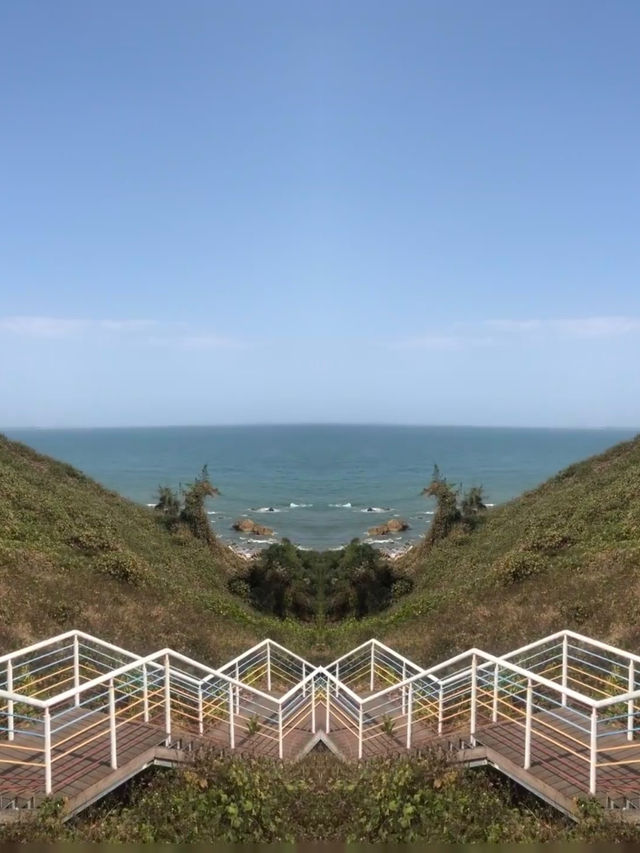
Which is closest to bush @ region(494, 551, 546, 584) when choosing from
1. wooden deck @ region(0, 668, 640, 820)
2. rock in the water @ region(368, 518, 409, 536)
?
wooden deck @ region(0, 668, 640, 820)

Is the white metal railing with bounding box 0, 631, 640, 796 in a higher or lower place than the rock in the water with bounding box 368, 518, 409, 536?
higher

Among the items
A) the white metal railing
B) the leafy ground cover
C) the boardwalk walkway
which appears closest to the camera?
the leafy ground cover

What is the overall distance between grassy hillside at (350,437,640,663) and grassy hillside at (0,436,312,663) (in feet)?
15.4

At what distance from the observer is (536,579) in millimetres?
19594

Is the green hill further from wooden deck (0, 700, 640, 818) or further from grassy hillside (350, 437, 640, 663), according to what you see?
wooden deck (0, 700, 640, 818)

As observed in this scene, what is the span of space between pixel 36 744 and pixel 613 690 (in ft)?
31.1

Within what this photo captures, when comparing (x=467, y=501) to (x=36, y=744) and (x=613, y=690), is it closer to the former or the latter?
(x=613, y=690)

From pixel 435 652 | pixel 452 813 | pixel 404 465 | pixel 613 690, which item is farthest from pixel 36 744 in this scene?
pixel 404 465

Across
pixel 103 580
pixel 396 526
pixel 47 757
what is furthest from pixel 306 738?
pixel 396 526

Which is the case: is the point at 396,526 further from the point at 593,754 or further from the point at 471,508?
the point at 593,754

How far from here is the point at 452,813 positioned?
6863 mm

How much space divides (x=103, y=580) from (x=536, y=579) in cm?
1443

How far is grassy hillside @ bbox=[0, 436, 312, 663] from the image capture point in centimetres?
1538

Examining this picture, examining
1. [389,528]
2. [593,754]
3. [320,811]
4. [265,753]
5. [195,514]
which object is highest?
[593,754]
